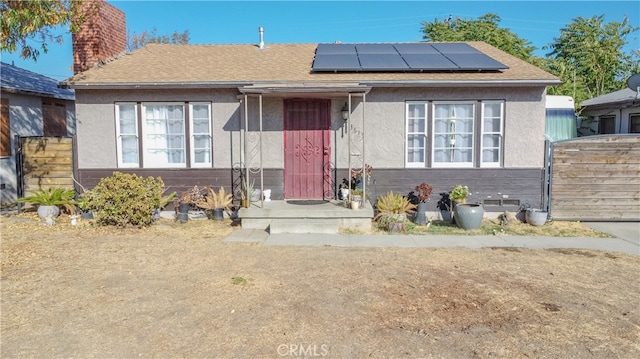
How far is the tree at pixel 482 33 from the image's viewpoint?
2352 centimetres

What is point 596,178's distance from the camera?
10359 mm

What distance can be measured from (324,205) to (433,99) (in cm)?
355

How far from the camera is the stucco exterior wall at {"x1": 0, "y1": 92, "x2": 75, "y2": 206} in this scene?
12.3 m

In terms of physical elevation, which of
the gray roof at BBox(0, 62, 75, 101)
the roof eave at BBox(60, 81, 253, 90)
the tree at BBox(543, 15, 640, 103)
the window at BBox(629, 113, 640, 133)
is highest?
the tree at BBox(543, 15, 640, 103)

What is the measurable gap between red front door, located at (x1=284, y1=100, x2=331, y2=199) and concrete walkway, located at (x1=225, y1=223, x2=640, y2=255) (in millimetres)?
1842

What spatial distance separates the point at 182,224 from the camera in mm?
10023

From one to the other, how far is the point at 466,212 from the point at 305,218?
3430 millimetres

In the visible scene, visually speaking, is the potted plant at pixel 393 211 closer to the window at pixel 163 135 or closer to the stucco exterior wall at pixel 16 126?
the window at pixel 163 135

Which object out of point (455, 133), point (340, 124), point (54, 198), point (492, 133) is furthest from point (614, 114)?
point (54, 198)

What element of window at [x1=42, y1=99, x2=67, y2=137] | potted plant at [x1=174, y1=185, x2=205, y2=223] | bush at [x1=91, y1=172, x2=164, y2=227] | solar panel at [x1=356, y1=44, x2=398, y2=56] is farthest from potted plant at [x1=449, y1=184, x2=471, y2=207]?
window at [x1=42, y1=99, x2=67, y2=137]

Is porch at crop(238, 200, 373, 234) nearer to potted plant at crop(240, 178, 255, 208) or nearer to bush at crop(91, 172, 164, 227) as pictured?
potted plant at crop(240, 178, 255, 208)

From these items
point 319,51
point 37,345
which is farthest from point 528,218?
point 37,345

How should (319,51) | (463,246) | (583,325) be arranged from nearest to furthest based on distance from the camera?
1. (583,325)
2. (463,246)
3. (319,51)

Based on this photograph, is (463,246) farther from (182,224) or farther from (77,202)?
(77,202)
